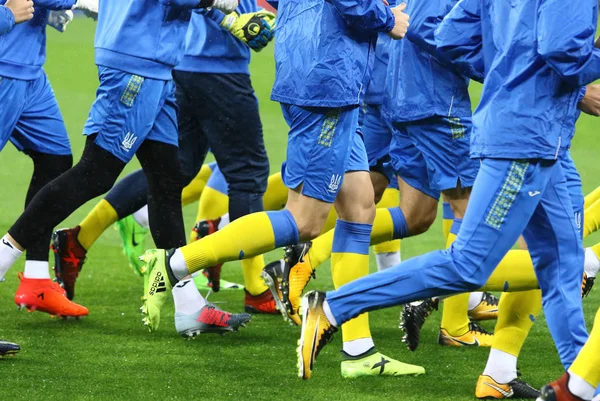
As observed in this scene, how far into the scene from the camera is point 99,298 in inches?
248

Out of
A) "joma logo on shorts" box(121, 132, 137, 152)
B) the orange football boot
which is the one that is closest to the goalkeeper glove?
"joma logo on shorts" box(121, 132, 137, 152)

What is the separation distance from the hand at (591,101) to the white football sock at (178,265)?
64.8 inches

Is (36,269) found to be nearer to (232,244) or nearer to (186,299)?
(186,299)

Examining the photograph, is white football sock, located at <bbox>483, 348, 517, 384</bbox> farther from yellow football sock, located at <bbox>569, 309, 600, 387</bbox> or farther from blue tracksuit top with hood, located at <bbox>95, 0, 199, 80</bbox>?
blue tracksuit top with hood, located at <bbox>95, 0, 199, 80</bbox>

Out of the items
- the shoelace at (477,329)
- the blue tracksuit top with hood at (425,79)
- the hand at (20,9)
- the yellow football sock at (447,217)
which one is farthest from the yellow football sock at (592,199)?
the hand at (20,9)

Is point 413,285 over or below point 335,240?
over

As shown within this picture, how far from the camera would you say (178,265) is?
178 inches

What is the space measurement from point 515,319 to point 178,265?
1.33m

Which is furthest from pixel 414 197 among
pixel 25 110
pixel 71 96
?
pixel 71 96

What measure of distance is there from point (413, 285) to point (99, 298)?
9.64ft

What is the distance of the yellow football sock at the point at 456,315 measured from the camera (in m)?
5.14

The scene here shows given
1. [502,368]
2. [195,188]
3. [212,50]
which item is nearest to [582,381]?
[502,368]

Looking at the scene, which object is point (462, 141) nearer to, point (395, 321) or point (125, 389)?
point (395, 321)

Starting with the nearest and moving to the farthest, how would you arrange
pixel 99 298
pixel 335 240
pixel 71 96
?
pixel 335 240, pixel 99 298, pixel 71 96
